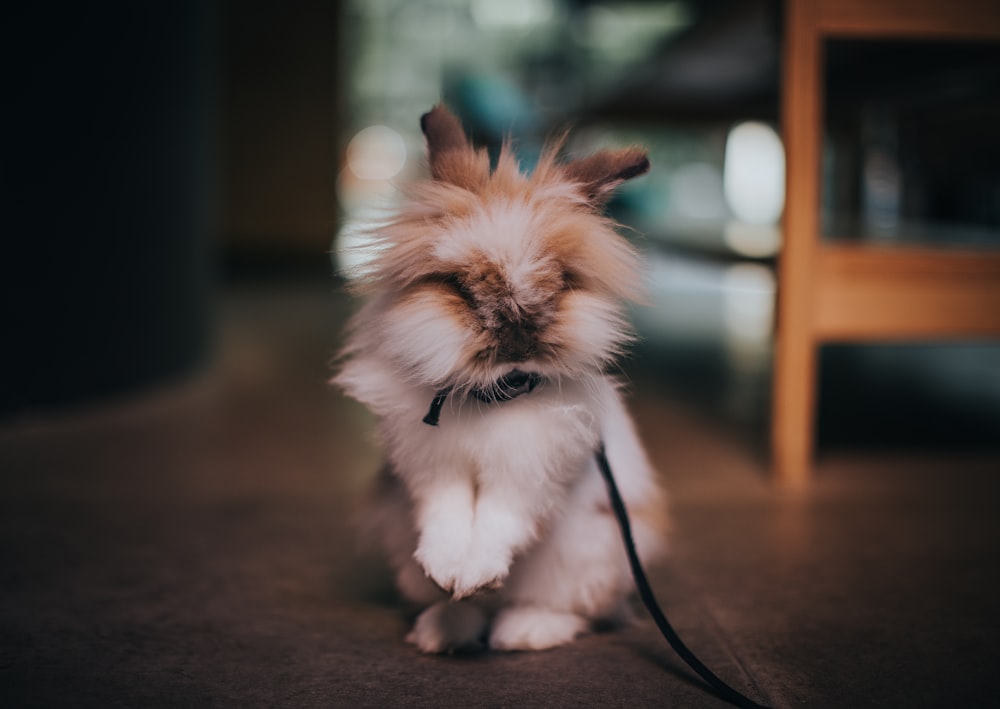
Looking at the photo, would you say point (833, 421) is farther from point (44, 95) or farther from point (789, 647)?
point (44, 95)

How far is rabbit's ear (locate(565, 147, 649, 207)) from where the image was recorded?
160 centimetres

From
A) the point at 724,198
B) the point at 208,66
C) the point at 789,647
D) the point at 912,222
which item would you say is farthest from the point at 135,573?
the point at 724,198

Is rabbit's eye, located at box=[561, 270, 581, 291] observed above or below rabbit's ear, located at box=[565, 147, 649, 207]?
below

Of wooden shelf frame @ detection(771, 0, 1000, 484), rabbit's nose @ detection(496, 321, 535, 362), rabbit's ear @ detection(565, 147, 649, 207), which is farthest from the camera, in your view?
wooden shelf frame @ detection(771, 0, 1000, 484)

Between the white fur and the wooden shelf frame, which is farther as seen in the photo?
the wooden shelf frame

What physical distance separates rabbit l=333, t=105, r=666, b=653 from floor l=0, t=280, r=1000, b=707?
0.27m

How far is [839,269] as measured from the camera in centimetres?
289

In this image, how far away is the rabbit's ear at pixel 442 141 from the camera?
1.63 m

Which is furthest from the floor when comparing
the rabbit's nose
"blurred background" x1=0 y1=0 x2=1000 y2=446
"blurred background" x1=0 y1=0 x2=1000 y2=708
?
the rabbit's nose

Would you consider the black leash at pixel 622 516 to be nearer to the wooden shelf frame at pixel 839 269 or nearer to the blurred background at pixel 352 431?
the blurred background at pixel 352 431

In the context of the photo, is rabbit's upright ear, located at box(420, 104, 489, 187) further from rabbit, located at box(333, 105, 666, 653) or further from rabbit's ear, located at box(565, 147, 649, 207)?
rabbit's ear, located at box(565, 147, 649, 207)

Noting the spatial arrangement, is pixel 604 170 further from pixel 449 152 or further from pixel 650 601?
pixel 650 601

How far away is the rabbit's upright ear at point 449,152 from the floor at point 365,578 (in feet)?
2.72

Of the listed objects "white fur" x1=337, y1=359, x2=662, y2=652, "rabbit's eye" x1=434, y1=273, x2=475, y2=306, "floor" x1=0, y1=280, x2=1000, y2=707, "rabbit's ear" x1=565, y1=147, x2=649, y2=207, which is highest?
"rabbit's ear" x1=565, y1=147, x2=649, y2=207
